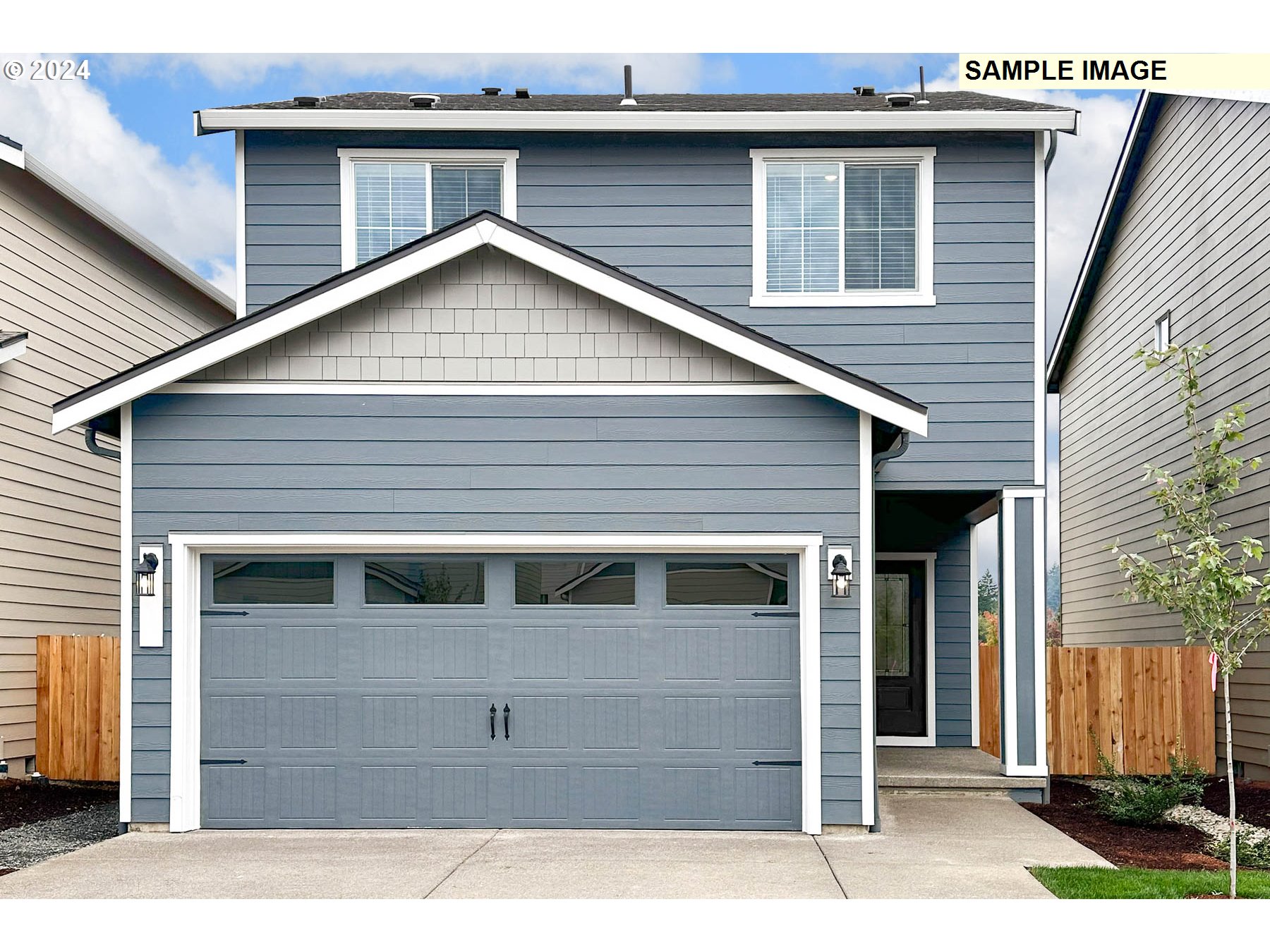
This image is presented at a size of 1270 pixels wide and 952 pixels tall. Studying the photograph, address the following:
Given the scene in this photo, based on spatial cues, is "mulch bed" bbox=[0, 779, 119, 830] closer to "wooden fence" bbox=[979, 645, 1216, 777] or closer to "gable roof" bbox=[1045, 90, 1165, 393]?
"wooden fence" bbox=[979, 645, 1216, 777]

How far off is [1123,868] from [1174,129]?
9.88 meters

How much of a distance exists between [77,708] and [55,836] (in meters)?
3.10

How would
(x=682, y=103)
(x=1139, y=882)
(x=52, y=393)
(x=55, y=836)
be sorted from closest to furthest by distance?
(x=1139, y=882) < (x=55, y=836) < (x=682, y=103) < (x=52, y=393)

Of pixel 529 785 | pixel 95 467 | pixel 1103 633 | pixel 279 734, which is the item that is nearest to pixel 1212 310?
pixel 1103 633

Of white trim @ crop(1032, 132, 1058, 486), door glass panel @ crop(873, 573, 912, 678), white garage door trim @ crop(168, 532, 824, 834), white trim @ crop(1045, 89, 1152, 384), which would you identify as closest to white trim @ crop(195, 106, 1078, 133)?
white trim @ crop(1032, 132, 1058, 486)

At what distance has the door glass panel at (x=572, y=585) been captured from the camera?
984 centimetres

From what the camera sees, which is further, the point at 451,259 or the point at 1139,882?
the point at 451,259

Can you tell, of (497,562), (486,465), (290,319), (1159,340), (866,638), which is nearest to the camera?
(290,319)

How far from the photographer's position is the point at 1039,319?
1164 cm

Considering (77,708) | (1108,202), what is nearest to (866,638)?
(77,708)

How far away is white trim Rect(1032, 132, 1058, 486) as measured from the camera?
1155 centimetres

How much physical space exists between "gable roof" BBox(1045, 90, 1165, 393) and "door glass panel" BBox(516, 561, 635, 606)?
303 inches

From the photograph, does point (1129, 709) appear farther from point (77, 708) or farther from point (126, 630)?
point (77, 708)

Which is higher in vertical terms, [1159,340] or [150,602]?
[1159,340]
